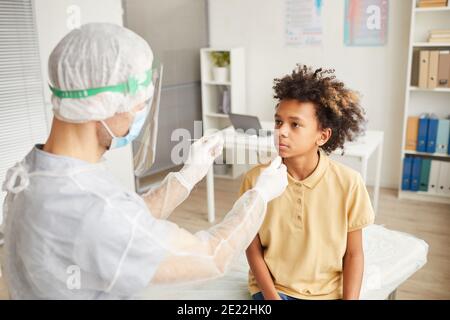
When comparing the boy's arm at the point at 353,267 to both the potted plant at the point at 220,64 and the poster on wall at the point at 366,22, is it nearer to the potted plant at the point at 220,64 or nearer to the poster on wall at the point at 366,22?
the poster on wall at the point at 366,22

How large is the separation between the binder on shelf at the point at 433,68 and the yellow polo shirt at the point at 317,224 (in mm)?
2328

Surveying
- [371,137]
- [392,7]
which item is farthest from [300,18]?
[371,137]

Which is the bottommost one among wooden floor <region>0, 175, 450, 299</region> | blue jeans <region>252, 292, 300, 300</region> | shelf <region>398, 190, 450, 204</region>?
wooden floor <region>0, 175, 450, 299</region>

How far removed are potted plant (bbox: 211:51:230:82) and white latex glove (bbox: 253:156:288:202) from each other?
2.96 metres

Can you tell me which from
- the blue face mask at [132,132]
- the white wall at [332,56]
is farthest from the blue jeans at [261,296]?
the white wall at [332,56]

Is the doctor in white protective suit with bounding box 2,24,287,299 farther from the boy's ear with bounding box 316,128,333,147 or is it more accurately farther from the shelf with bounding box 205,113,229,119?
the shelf with bounding box 205,113,229,119

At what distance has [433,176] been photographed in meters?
3.58

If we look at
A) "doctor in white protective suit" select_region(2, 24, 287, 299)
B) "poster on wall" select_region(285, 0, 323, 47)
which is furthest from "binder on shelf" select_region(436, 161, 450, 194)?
"doctor in white protective suit" select_region(2, 24, 287, 299)

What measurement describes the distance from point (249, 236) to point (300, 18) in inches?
127

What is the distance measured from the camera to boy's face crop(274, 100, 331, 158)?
1.45 m

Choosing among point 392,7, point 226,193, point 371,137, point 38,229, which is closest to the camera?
point 38,229
